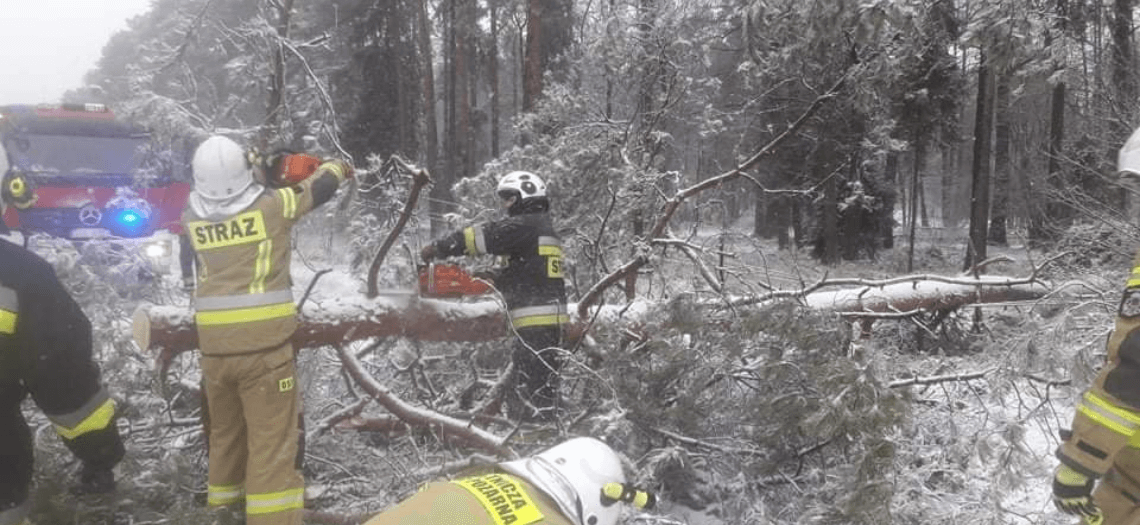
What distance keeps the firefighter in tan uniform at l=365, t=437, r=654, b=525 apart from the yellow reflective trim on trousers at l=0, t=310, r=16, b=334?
1.88m

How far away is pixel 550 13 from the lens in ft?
53.1

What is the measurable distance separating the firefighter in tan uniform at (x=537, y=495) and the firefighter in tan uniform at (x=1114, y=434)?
63.5 inches

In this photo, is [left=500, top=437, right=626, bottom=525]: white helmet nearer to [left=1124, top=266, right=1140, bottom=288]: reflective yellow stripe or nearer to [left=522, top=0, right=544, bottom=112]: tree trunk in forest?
[left=1124, top=266, right=1140, bottom=288]: reflective yellow stripe

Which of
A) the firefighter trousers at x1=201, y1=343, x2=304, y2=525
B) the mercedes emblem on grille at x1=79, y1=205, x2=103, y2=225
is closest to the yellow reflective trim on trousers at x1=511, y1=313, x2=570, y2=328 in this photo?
the firefighter trousers at x1=201, y1=343, x2=304, y2=525

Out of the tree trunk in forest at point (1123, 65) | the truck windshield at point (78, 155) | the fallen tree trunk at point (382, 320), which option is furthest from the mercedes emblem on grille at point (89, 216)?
the tree trunk in forest at point (1123, 65)

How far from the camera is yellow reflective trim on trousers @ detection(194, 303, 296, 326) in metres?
3.23

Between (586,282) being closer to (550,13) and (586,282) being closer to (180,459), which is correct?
(180,459)

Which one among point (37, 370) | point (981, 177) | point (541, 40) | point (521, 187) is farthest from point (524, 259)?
point (981, 177)

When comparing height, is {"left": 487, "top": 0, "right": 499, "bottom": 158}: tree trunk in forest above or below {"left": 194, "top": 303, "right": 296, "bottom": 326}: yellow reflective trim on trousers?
above

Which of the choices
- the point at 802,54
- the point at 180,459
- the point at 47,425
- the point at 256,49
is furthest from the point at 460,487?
the point at 802,54

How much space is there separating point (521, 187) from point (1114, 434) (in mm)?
3104

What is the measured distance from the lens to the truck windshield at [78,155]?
9.85 m

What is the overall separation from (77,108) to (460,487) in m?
11.4

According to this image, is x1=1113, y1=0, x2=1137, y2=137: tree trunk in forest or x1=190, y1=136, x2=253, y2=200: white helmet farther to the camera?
x1=1113, y1=0, x2=1137, y2=137: tree trunk in forest
